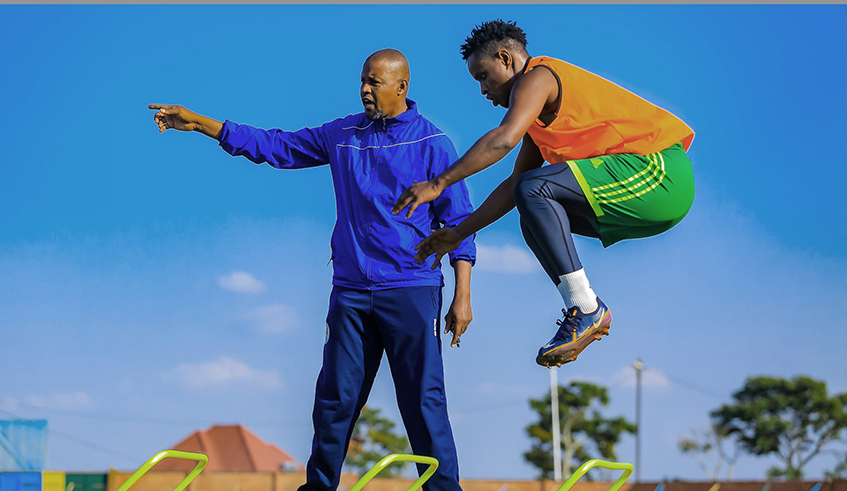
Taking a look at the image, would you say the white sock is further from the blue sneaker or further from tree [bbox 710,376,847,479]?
tree [bbox 710,376,847,479]

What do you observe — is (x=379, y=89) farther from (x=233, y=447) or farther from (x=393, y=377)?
(x=233, y=447)

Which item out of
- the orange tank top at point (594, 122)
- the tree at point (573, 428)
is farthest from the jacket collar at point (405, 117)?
the tree at point (573, 428)

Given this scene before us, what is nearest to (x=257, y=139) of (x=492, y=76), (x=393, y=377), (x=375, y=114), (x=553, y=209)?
(x=375, y=114)

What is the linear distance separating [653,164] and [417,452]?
6.26 ft

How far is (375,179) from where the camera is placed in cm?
498

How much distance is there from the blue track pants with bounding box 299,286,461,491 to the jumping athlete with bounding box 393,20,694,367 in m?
0.93

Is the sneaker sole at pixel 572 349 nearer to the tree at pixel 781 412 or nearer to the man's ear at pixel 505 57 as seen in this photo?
the man's ear at pixel 505 57

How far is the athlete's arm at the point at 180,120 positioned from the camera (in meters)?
5.22

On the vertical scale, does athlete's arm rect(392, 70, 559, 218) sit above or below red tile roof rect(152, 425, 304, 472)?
above

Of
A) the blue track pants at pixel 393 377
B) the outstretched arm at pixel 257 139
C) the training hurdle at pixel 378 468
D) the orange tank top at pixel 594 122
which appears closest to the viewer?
the training hurdle at pixel 378 468

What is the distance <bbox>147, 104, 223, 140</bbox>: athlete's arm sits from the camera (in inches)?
206

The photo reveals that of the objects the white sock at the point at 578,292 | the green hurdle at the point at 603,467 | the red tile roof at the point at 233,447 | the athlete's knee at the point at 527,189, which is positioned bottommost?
the red tile roof at the point at 233,447

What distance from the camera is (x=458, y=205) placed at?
5.02m

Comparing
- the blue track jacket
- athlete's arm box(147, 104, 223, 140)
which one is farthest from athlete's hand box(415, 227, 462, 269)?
athlete's arm box(147, 104, 223, 140)
